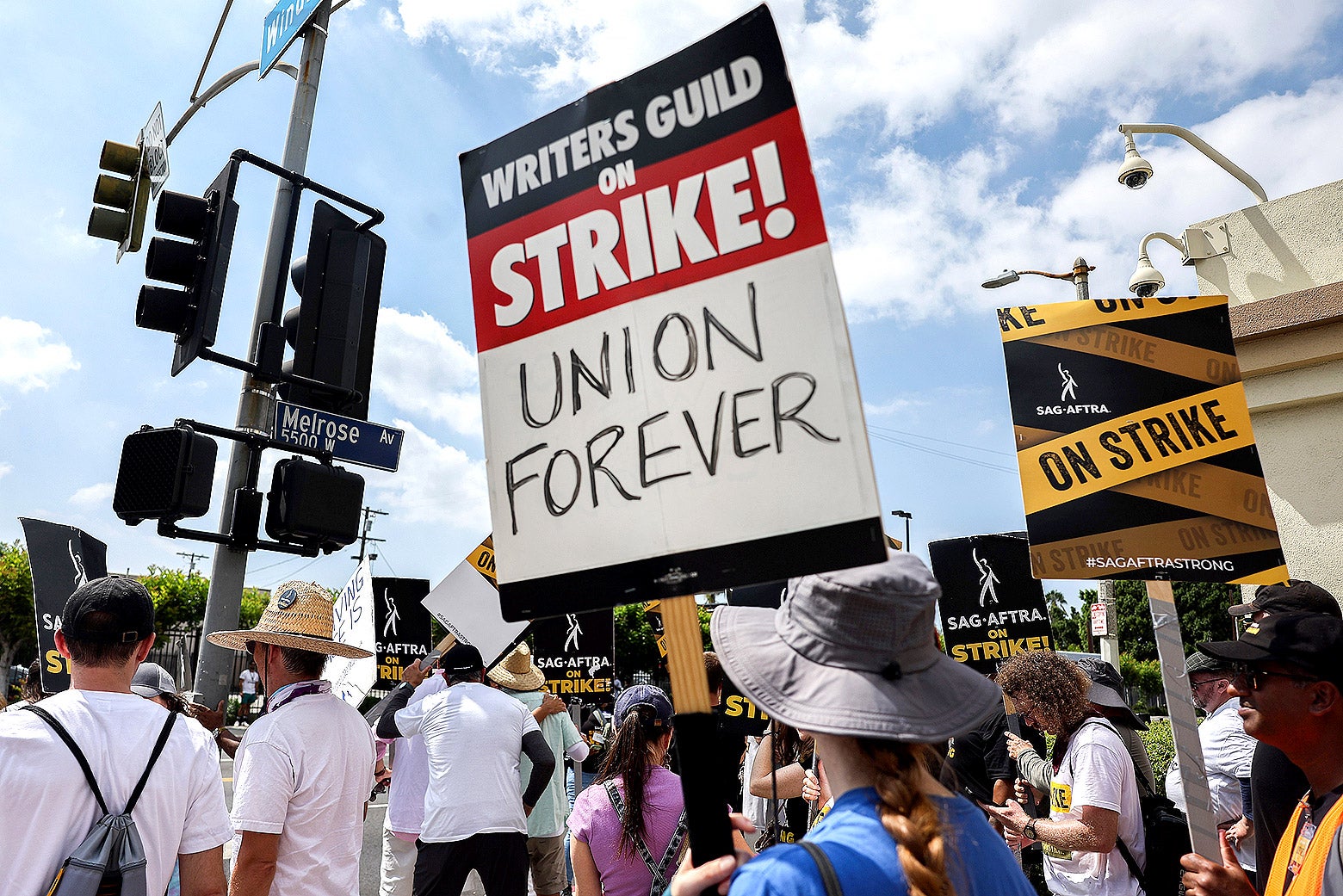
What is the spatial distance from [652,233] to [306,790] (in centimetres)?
280

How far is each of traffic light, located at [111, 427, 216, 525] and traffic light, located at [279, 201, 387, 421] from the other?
824 millimetres

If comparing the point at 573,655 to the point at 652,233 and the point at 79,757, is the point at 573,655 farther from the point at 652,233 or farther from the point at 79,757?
the point at 652,233

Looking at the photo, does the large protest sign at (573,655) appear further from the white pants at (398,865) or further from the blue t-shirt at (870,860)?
the blue t-shirt at (870,860)

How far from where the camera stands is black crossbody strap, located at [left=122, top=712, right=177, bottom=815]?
2.73m

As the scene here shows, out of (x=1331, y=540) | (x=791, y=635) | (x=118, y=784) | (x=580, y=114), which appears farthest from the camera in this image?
(x=1331, y=540)

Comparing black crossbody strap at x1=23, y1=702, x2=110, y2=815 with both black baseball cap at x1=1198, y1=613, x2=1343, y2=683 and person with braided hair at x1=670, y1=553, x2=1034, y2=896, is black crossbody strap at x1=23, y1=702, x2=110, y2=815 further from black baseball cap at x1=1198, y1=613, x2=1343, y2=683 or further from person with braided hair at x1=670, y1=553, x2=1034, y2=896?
black baseball cap at x1=1198, y1=613, x2=1343, y2=683

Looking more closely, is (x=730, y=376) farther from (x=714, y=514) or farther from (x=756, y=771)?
(x=756, y=771)

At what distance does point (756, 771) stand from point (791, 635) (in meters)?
3.92

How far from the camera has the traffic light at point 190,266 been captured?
525 centimetres

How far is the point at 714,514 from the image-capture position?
170 centimetres

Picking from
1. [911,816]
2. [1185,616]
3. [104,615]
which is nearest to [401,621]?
[104,615]

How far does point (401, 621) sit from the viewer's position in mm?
9922

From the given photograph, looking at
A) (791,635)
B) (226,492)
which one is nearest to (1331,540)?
(791,635)

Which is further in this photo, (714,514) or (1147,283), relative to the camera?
(1147,283)
